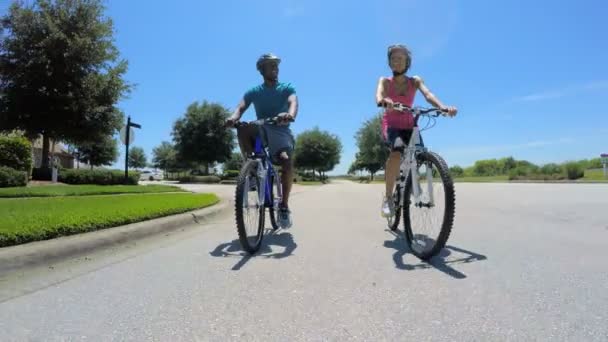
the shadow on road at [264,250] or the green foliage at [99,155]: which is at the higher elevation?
the green foliage at [99,155]

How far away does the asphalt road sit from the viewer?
1865mm

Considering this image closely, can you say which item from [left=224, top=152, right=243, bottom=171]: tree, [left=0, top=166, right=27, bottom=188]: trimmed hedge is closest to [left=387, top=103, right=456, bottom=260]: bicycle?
[left=0, top=166, right=27, bottom=188]: trimmed hedge

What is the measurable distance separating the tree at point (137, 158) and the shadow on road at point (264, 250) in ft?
337

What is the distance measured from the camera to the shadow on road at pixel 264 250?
341cm

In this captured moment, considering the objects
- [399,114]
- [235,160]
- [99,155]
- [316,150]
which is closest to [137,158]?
[235,160]

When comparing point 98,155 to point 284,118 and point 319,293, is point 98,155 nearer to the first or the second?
point 284,118

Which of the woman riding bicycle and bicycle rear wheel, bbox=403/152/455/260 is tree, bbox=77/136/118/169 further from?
bicycle rear wheel, bbox=403/152/455/260

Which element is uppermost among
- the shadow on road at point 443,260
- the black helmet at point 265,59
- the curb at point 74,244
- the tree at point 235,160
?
the tree at point 235,160

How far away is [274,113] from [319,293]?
9.38 ft

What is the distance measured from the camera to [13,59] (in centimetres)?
1614

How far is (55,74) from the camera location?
16250mm

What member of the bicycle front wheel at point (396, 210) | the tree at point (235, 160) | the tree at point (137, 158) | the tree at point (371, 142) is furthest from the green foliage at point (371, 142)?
the tree at point (137, 158)

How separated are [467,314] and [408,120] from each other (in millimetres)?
2704

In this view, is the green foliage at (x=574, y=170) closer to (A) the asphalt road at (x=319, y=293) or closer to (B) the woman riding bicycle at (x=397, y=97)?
(A) the asphalt road at (x=319, y=293)
